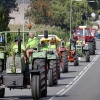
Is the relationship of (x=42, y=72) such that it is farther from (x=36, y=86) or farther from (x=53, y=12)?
(x=53, y=12)

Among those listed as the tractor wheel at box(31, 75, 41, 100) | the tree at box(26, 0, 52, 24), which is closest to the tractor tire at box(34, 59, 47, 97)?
the tractor wheel at box(31, 75, 41, 100)

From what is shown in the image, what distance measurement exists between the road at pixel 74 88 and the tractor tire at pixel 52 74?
1.01 feet

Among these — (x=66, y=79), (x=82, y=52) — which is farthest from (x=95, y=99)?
(x=82, y=52)

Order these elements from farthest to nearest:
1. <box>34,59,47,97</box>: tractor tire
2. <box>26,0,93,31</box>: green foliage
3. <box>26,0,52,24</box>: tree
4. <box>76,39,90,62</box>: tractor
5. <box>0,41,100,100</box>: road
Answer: <box>26,0,52,24</box>: tree < <box>26,0,93,31</box>: green foliage < <box>76,39,90,62</box>: tractor < <box>0,41,100,100</box>: road < <box>34,59,47,97</box>: tractor tire

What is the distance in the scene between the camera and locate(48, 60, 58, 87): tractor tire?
29147 mm

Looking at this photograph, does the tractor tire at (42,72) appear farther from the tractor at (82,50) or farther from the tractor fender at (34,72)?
the tractor at (82,50)

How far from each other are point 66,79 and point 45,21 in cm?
6933

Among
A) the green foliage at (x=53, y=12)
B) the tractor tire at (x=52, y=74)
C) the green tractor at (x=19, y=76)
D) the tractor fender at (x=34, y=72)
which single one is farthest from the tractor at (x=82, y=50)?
the green foliage at (x=53, y=12)

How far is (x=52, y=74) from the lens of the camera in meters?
29.3

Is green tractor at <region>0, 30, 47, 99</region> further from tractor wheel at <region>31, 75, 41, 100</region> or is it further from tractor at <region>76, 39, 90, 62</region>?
tractor at <region>76, 39, 90, 62</region>

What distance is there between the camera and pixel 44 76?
24.2 m

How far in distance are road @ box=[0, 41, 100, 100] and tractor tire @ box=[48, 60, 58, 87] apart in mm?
307

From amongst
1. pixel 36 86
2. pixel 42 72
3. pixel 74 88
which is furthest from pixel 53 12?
pixel 36 86

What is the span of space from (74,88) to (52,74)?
3.42 feet
